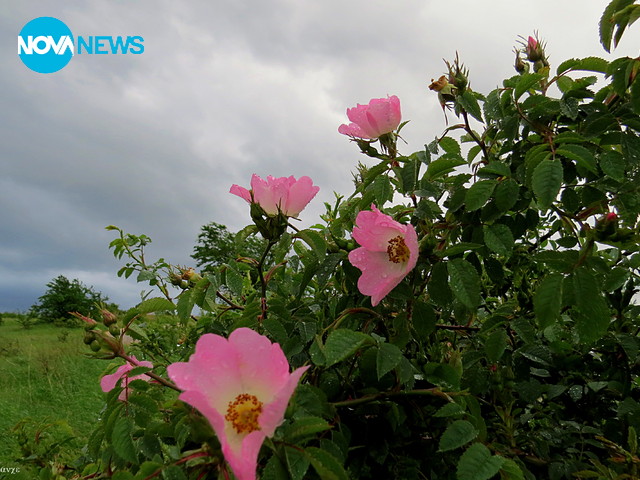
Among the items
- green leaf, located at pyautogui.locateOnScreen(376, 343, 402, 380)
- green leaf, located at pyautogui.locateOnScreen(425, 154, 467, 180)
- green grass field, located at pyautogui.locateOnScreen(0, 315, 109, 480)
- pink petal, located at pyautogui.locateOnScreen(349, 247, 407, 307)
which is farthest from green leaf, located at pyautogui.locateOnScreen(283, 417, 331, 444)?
green grass field, located at pyautogui.locateOnScreen(0, 315, 109, 480)

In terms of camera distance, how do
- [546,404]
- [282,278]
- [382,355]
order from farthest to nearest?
1. [282,278]
2. [546,404]
3. [382,355]

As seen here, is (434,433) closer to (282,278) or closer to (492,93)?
(282,278)

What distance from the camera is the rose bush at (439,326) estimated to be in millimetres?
582

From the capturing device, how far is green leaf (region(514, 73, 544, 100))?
0.81 metres

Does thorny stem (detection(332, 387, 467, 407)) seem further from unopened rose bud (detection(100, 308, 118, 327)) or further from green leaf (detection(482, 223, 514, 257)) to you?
unopened rose bud (detection(100, 308, 118, 327))

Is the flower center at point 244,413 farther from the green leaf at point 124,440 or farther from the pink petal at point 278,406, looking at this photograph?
the green leaf at point 124,440

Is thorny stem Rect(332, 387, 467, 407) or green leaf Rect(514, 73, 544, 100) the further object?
green leaf Rect(514, 73, 544, 100)

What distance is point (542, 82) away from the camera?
107 centimetres

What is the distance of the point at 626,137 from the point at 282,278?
0.72m

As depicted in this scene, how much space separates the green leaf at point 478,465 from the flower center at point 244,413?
0.28m

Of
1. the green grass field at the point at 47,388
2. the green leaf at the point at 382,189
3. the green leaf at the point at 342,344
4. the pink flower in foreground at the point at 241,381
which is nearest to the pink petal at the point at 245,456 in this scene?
the pink flower in foreground at the point at 241,381

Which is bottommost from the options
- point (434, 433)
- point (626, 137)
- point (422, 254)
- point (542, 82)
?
point (434, 433)

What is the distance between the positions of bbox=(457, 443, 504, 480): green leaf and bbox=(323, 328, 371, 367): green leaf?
198 mm

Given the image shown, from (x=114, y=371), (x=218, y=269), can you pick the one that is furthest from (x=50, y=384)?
(x=218, y=269)
